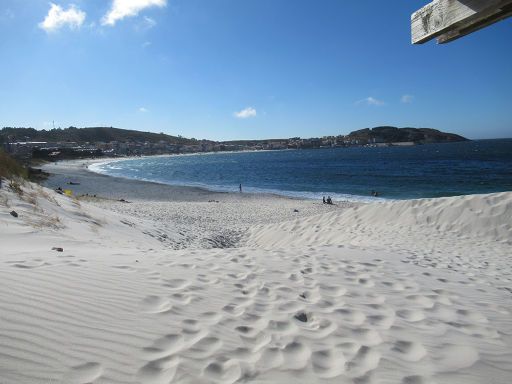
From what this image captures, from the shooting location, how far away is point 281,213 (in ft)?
67.8

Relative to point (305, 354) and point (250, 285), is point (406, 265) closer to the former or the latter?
point (250, 285)

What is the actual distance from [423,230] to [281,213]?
1045cm

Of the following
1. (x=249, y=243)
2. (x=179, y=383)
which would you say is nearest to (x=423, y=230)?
(x=249, y=243)

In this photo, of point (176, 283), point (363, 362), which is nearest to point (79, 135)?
point (176, 283)

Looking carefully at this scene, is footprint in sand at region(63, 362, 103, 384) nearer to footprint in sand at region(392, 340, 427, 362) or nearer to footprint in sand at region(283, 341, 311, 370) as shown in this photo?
footprint in sand at region(283, 341, 311, 370)

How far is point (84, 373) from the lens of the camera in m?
2.25

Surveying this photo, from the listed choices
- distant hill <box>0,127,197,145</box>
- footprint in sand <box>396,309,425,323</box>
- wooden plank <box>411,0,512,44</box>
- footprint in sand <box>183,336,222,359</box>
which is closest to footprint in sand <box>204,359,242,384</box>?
footprint in sand <box>183,336,222,359</box>

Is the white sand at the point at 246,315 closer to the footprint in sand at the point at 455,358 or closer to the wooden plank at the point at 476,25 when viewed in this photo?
the footprint in sand at the point at 455,358

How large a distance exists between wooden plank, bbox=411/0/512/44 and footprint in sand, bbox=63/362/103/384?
330cm

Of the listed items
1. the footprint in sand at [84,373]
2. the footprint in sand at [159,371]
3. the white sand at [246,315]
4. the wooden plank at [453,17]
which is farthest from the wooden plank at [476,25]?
the footprint in sand at [84,373]

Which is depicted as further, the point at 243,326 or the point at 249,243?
the point at 249,243

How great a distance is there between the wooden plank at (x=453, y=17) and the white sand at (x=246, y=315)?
259cm

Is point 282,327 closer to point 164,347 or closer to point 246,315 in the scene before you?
point 246,315

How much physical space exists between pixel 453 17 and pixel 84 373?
134 inches
